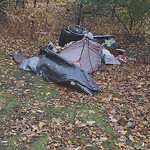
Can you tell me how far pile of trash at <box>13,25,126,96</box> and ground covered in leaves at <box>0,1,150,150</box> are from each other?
21 cm

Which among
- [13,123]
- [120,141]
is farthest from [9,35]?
[120,141]

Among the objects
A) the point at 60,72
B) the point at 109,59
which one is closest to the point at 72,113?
the point at 60,72

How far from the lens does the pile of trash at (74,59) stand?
665 centimetres

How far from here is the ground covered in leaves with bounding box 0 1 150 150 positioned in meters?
4.50

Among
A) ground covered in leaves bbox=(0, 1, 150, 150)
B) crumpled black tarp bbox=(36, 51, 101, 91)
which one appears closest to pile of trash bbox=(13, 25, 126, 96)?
crumpled black tarp bbox=(36, 51, 101, 91)

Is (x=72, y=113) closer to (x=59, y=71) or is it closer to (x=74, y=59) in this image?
(x=59, y=71)

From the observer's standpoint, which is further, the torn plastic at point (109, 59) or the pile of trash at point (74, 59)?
the torn plastic at point (109, 59)

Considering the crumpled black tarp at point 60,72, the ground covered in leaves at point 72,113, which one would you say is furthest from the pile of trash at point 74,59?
the ground covered in leaves at point 72,113

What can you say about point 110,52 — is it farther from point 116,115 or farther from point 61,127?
point 61,127

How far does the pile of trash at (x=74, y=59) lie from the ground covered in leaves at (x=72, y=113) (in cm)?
21

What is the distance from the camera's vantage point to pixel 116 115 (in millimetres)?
5449

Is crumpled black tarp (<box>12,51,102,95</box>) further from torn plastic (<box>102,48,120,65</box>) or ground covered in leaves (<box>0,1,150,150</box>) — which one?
torn plastic (<box>102,48,120,65</box>)

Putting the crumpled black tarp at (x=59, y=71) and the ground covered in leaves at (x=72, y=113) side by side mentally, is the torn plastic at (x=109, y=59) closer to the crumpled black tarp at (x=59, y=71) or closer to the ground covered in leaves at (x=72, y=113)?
the ground covered in leaves at (x=72, y=113)

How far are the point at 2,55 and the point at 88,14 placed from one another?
220 inches
